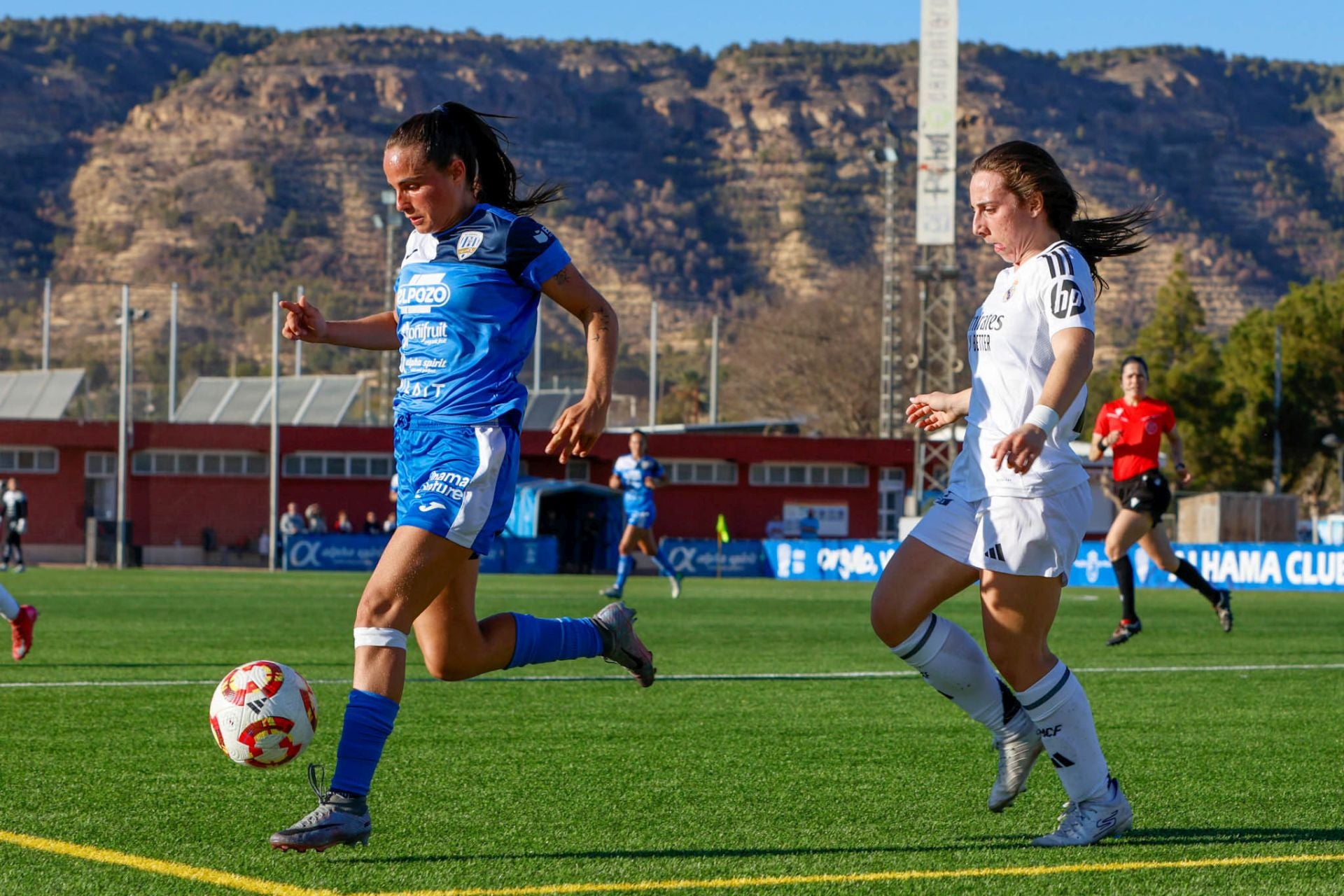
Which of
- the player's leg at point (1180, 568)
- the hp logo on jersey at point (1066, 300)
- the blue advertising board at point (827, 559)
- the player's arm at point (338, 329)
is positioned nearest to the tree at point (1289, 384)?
the blue advertising board at point (827, 559)

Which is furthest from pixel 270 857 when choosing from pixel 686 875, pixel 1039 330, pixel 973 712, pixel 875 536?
pixel 875 536

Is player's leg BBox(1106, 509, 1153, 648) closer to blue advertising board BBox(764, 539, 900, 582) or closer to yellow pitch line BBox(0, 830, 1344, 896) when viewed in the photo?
yellow pitch line BBox(0, 830, 1344, 896)

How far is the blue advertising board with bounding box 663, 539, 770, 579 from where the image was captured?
1490 inches

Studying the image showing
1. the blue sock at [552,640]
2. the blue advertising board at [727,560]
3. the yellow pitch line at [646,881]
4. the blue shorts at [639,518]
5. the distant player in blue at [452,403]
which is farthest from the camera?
the blue advertising board at [727,560]

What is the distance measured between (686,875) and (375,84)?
194 m

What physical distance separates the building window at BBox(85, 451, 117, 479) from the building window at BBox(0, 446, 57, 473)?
3.33ft

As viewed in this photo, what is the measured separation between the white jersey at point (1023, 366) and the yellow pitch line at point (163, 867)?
7.00ft

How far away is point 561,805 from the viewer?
550 centimetres

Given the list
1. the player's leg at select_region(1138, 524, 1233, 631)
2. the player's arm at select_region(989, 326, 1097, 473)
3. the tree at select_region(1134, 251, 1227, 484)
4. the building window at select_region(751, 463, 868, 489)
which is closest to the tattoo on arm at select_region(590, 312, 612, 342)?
the player's arm at select_region(989, 326, 1097, 473)

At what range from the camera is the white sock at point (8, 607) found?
32.3ft

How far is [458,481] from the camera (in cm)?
490

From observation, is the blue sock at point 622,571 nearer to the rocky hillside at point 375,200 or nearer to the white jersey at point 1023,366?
the white jersey at point 1023,366

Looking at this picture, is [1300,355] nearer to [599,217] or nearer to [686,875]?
[686,875]

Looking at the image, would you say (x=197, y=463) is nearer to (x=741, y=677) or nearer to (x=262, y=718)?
(x=741, y=677)
